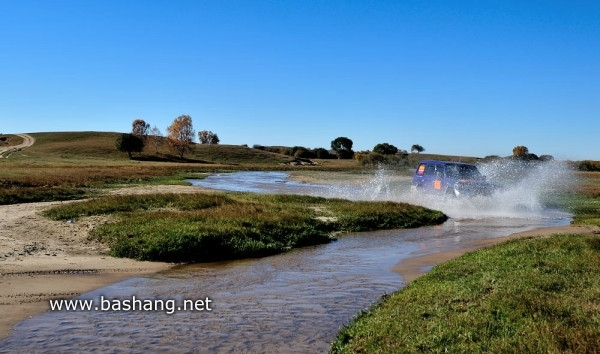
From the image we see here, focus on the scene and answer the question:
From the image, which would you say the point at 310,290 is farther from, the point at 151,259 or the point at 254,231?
the point at 254,231

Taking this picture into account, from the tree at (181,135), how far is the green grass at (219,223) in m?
113

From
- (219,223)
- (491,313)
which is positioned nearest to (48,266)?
(219,223)

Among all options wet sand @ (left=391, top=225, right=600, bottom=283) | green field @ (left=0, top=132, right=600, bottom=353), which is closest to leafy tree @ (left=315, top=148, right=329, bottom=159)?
green field @ (left=0, top=132, right=600, bottom=353)

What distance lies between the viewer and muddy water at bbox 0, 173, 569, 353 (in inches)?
296

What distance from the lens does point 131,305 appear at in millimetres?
9484

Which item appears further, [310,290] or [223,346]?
[310,290]

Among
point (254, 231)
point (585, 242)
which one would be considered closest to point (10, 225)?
point (254, 231)

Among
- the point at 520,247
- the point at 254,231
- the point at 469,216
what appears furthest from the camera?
the point at 469,216

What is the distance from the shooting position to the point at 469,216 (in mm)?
26078

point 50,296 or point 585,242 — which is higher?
point 585,242

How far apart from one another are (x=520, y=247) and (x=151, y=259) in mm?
9655

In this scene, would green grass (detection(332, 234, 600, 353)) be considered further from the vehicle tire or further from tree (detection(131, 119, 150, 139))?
tree (detection(131, 119, 150, 139))

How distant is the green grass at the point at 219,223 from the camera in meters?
14.4

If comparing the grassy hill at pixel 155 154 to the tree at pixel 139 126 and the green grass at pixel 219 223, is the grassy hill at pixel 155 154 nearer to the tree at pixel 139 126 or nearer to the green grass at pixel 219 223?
the tree at pixel 139 126
